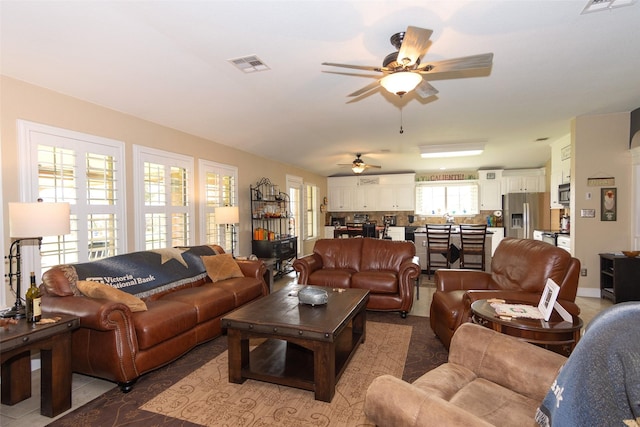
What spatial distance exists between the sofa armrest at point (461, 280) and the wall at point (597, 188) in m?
2.72

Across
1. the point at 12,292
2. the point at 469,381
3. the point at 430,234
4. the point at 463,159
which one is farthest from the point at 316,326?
the point at 463,159

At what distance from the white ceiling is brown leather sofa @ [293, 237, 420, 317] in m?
1.91

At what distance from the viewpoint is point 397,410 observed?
1.18 m

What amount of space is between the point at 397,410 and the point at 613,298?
5093 mm

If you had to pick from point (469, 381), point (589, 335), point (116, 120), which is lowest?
point (469, 381)

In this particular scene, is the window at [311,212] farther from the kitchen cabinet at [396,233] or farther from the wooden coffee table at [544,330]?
the wooden coffee table at [544,330]

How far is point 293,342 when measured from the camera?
236 centimetres

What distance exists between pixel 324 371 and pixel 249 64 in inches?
107

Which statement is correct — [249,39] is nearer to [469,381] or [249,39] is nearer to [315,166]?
[469,381]

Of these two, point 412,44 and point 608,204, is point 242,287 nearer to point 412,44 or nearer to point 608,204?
point 412,44

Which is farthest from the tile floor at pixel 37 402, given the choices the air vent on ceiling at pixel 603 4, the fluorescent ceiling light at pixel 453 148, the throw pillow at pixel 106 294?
the fluorescent ceiling light at pixel 453 148

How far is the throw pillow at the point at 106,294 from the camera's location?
259cm

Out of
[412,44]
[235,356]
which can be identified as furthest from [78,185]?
[412,44]

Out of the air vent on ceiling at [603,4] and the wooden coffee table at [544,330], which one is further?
the air vent on ceiling at [603,4]
